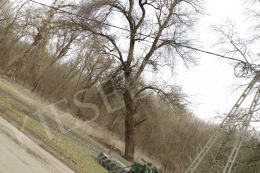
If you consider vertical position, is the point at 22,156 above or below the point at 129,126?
below

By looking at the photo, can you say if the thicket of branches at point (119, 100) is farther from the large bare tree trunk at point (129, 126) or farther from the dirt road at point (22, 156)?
the dirt road at point (22, 156)

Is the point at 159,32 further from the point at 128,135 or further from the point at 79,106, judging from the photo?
the point at 79,106

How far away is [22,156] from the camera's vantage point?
646 cm

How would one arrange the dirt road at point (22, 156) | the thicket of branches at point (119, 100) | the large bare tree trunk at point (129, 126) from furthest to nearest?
the large bare tree trunk at point (129, 126)
the thicket of branches at point (119, 100)
the dirt road at point (22, 156)

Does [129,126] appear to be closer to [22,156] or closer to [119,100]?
[119,100]

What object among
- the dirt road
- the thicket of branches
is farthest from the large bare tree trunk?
the dirt road

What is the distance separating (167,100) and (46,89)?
28.8 metres

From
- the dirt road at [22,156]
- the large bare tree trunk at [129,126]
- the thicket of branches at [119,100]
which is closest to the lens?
the dirt road at [22,156]

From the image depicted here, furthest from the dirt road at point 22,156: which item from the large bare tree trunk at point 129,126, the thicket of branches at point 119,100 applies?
the large bare tree trunk at point 129,126

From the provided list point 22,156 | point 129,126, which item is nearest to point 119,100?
point 129,126

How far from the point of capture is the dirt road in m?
5.66

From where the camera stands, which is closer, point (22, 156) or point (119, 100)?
point (22, 156)

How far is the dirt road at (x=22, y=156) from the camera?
5664 mm

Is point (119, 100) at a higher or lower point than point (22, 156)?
higher
